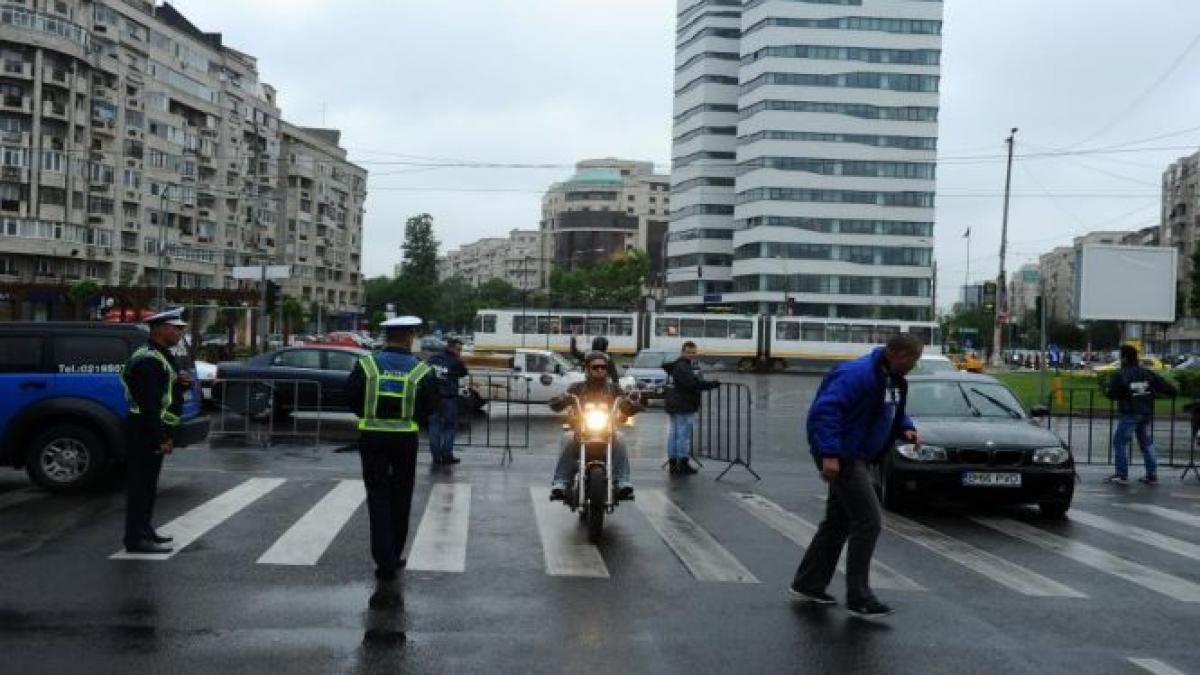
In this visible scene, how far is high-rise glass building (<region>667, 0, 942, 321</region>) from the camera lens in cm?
10744

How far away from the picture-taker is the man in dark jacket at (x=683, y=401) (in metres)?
15.2

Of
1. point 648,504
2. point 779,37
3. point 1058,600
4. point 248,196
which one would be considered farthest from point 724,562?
point 779,37

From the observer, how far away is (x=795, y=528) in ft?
35.3

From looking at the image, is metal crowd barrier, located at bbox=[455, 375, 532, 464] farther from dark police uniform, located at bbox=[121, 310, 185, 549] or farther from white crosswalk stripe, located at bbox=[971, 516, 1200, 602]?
dark police uniform, located at bbox=[121, 310, 185, 549]

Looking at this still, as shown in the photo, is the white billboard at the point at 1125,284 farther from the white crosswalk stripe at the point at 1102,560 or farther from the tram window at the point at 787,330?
the tram window at the point at 787,330

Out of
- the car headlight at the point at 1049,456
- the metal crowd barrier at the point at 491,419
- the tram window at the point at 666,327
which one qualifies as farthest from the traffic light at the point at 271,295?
the car headlight at the point at 1049,456

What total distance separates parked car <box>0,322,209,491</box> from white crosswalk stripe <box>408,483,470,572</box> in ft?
9.54

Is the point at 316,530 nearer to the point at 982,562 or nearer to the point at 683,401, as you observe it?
the point at 982,562

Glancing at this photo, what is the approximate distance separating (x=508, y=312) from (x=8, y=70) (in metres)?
33.7

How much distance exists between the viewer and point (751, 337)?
6022 cm

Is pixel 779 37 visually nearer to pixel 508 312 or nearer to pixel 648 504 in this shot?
pixel 508 312

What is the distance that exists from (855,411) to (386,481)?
10.3 feet

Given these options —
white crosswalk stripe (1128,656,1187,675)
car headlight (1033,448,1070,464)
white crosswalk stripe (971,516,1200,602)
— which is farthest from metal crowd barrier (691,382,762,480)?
white crosswalk stripe (1128,656,1187,675)

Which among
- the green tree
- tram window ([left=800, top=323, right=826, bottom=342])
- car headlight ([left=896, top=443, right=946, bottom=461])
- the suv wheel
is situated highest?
the green tree
